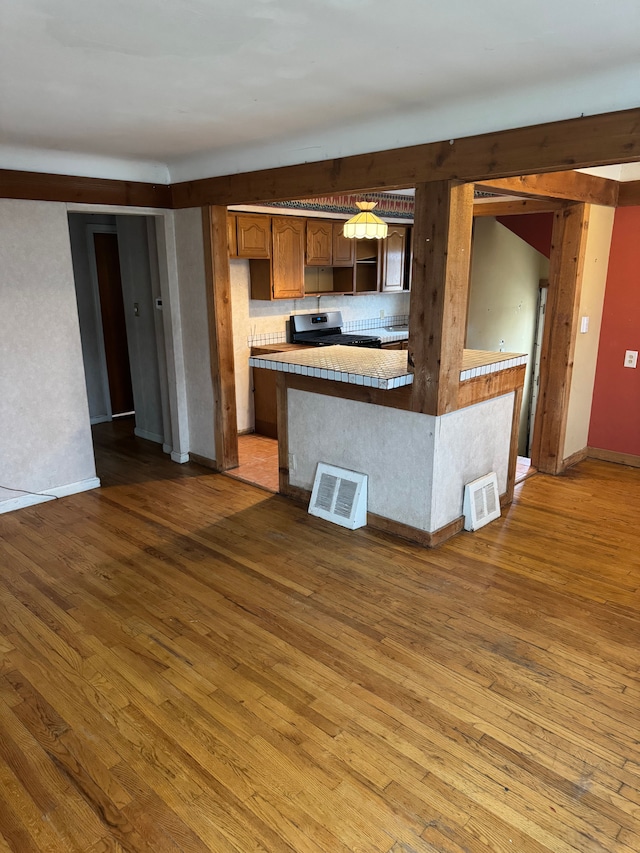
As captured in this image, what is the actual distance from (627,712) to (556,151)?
2382 mm

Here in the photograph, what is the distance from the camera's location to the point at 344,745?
6.99 feet

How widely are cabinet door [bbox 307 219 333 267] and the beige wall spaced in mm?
2476

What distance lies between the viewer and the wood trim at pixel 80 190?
3.85 meters

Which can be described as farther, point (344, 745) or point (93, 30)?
point (344, 745)

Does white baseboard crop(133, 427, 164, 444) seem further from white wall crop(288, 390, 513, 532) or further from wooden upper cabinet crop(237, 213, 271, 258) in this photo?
white wall crop(288, 390, 513, 532)

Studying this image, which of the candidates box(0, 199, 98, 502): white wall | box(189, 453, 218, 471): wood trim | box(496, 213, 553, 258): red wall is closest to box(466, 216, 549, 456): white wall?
box(496, 213, 553, 258): red wall

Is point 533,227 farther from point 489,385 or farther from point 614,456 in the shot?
point 489,385

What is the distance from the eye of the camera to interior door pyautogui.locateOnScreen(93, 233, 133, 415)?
6.33 meters

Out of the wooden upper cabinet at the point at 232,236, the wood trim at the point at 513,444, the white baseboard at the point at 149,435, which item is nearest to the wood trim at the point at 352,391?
the wood trim at the point at 513,444

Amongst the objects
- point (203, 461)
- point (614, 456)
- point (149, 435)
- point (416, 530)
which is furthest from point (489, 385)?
point (149, 435)

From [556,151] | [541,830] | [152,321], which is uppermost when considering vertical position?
[556,151]

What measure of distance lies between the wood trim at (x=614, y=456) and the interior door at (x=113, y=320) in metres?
4.93

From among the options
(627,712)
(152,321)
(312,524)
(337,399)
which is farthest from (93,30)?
(152,321)

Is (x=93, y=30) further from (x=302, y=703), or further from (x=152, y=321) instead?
(x=152, y=321)
